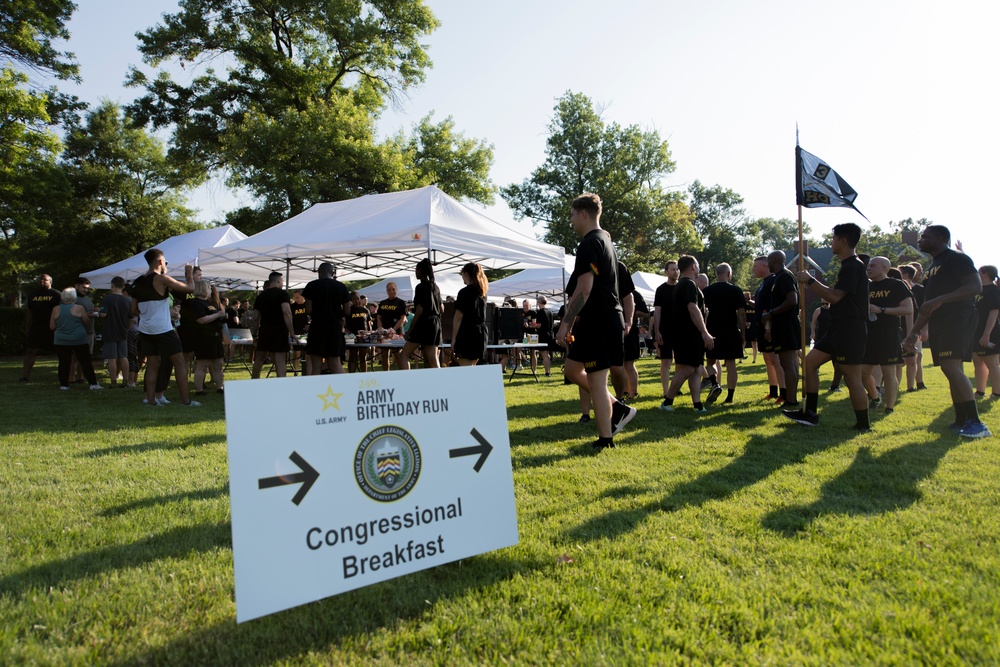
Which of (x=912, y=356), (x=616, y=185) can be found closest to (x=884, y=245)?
(x=616, y=185)

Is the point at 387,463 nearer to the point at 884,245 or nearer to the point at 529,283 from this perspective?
the point at 529,283

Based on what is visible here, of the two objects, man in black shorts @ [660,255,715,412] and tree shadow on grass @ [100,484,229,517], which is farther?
man in black shorts @ [660,255,715,412]

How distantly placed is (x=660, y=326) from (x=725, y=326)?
843 millimetres

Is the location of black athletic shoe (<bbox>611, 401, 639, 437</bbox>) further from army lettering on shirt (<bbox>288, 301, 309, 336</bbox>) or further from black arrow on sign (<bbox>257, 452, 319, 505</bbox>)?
army lettering on shirt (<bbox>288, 301, 309, 336</bbox>)

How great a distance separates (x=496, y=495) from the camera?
8.73ft

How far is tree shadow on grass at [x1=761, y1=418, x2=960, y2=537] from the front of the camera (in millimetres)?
3211

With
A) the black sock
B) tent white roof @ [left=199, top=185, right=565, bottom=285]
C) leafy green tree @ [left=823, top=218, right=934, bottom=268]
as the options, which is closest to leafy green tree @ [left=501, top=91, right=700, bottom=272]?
leafy green tree @ [left=823, top=218, right=934, bottom=268]

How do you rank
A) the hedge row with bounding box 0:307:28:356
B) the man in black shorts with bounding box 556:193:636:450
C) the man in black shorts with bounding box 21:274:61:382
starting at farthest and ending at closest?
the hedge row with bounding box 0:307:28:356 → the man in black shorts with bounding box 21:274:61:382 → the man in black shorts with bounding box 556:193:636:450

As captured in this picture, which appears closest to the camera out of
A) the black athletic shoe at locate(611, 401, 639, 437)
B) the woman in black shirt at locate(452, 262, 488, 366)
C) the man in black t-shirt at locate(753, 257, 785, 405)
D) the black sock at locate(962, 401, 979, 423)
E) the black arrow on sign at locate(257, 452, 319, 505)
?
the black arrow on sign at locate(257, 452, 319, 505)

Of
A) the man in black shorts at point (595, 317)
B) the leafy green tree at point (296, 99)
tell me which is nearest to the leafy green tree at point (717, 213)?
the leafy green tree at point (296, 99)

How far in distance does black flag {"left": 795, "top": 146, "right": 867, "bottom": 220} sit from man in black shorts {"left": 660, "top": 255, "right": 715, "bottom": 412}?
1.37 meters

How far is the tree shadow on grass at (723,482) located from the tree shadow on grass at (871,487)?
389 mm

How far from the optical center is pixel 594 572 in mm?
2516

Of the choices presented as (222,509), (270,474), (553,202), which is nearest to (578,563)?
(270,474)
